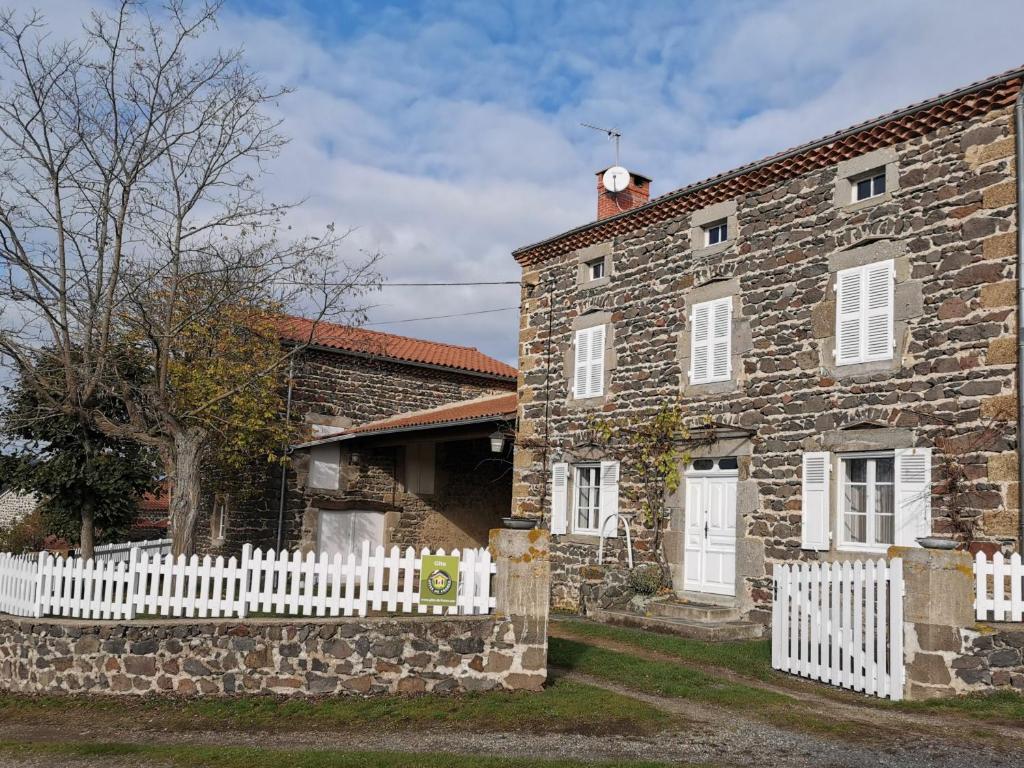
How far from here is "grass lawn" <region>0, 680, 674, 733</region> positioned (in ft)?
20.8

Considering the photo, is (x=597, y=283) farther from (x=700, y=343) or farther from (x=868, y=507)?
(x=868, y=507)

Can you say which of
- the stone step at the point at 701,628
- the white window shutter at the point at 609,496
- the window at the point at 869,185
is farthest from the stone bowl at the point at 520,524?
the window at the point at 869,185

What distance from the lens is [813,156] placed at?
34.9ft

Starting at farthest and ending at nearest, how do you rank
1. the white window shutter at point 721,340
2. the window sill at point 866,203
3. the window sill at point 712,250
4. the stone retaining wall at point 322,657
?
the window sill at point 712,250 → the white window shutter at point 721,340 → the window sill at point 866,203 → the stone retaining wall at point 322,657

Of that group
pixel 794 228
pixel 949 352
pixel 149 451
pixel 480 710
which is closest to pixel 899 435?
pixel 949 352

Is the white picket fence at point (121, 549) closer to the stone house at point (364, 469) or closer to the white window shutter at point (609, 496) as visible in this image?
the stone house at point (364, 469)

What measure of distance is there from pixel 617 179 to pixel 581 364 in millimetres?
3048

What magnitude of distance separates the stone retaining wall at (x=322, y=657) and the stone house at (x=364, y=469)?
9.34 metres

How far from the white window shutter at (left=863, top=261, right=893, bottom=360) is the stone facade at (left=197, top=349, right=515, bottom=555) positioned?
37.6 ft

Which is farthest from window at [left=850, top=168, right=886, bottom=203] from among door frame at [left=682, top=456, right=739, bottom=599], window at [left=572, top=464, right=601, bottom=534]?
window at [left=572, top=464, right=601, bottom=534]

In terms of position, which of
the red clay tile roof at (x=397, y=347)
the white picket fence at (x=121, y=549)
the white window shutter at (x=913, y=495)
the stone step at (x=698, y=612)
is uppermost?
the red clay tile roof at (x=397, y=347)

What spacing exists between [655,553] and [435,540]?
8.18 metres

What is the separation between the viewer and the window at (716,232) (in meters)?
11.9

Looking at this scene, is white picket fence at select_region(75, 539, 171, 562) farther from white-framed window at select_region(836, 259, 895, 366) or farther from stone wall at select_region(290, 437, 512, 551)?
white-framed window at select_region(836, 259, 895, 366)
